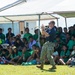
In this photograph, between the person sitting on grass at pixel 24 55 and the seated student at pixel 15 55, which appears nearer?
the person sitting on grass at pixel 24 55

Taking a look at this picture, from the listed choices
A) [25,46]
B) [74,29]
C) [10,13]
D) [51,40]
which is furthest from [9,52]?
[51,40]

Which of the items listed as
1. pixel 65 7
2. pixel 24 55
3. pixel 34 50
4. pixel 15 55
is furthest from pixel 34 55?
pixel 65 7

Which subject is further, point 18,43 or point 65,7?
point 18,43

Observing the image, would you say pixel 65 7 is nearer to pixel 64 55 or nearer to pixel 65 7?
pixel 65 7

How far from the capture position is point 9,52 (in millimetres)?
15352

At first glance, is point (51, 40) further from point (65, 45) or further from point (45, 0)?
point (45, 0)

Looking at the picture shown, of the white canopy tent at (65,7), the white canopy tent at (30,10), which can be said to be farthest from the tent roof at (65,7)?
the white canopy tent at (30,10)

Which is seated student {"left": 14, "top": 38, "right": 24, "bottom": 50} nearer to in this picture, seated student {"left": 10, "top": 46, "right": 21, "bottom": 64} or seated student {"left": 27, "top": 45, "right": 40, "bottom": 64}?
seated student {"left": 10, "top": 46, "right": 21, "bottom": 64}

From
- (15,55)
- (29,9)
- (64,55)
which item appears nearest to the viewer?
(64,55)

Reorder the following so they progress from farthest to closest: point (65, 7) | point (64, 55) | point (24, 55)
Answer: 1. point (24, 55)
2. point (64, 55)
3. point (65, 7)

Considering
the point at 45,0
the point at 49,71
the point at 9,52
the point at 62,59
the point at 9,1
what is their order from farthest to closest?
the point at 9,1 → the point at 45,0 → the point at 9,52 → the point at 62,59 → the point at 49,71

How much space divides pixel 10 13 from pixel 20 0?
234 centimetres

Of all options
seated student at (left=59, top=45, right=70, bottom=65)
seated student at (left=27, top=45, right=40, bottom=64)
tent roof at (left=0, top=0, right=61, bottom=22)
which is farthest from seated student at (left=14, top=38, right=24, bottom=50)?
seated student at (left=59, top=45, right=70, bottom=65)

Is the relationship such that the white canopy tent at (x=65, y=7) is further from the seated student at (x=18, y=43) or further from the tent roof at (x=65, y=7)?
the seated student at (x=18, y=43)
